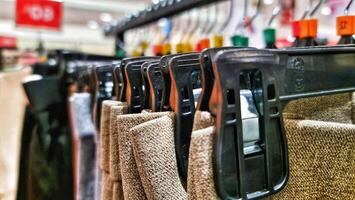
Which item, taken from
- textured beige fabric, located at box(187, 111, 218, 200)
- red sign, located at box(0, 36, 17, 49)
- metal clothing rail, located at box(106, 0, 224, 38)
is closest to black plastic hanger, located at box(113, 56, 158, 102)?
textured beige fabric, located at box(187, 111, 218, 200)

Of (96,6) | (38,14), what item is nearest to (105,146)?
(38,14)

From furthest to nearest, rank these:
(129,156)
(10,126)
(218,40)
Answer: (10,126) → (218,40) → (129,156)

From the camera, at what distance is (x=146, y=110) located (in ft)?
1.52

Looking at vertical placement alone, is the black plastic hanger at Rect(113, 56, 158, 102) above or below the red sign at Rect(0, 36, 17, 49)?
below

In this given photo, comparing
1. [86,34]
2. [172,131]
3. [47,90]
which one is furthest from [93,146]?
[86,34]

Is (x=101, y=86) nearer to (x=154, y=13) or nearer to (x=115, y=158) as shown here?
(x=115, y=158)

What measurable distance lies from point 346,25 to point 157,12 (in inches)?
22.4

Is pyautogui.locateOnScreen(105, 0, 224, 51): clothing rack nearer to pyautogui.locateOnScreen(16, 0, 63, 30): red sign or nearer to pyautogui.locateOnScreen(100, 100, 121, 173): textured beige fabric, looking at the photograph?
pyautogui.locateOnScreen(100, 100, 121, 173): textured beige fabric

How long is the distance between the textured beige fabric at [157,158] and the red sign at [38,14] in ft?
5.46

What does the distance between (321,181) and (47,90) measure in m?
0.68

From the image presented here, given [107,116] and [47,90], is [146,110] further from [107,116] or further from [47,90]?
[47,90]

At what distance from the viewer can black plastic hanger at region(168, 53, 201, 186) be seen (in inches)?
14.8

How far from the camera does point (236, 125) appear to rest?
308mm

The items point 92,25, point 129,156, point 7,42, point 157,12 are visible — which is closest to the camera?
point 129,156
